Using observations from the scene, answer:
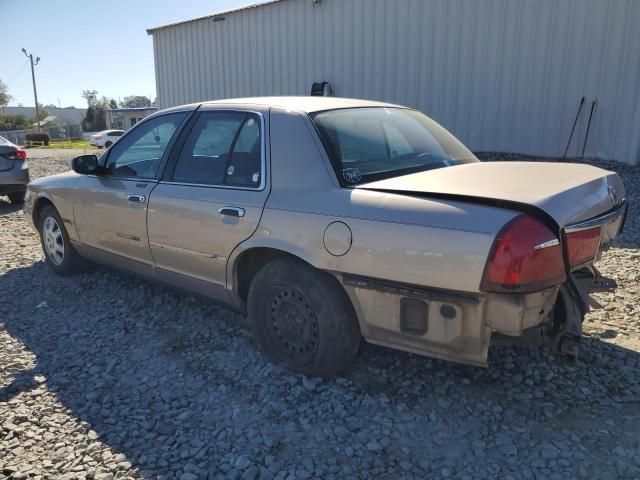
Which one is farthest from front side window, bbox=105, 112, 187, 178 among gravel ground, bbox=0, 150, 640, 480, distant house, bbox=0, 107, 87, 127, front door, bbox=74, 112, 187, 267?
distant house, bbox=0, 107, 87, 127

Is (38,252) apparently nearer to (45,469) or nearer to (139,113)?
(45,469)

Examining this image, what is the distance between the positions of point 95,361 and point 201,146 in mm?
1635

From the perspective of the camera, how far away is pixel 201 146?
3.73 m

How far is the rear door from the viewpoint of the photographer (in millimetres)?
3270

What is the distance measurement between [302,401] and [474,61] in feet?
31.8

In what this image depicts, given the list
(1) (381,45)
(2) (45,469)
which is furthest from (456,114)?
(2) (45,469)

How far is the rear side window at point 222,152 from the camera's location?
334cm

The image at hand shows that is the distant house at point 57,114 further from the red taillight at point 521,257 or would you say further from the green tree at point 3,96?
the red taillight at point 521,257

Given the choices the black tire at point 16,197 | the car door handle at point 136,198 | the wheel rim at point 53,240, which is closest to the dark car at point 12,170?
the black tire at point 16,197

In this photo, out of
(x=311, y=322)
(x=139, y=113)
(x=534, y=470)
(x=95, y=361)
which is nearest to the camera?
(x=534, y=470)

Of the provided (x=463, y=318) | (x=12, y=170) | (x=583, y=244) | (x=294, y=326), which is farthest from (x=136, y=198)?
(x=12, y=170)

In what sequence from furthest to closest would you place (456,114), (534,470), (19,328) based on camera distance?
(456,114) → (19,328) → (534,470)

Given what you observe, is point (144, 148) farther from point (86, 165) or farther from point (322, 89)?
point (322, 89)

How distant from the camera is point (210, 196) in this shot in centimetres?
345
